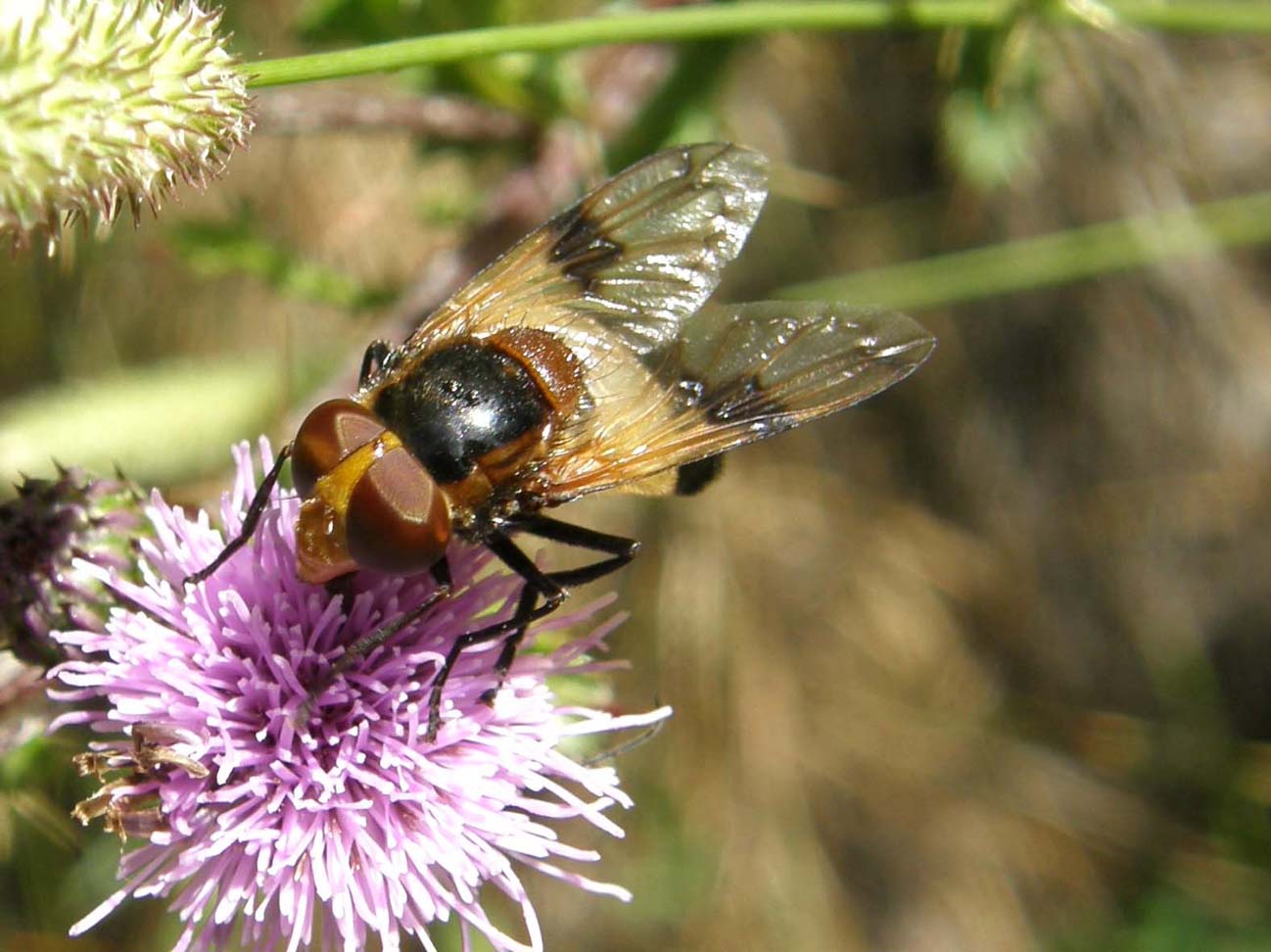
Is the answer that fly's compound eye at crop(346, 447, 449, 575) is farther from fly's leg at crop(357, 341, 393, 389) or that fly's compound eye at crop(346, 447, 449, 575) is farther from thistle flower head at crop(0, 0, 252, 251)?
thistle flower head at crop(0, 0, 252, 251)

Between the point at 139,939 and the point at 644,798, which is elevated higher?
the point at 139,939

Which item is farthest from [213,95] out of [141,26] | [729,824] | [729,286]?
[729,824]

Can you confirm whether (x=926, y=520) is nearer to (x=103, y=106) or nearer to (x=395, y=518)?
(x=395, y=518)

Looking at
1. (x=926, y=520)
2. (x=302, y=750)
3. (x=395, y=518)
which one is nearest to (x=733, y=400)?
(x=395, y=518)

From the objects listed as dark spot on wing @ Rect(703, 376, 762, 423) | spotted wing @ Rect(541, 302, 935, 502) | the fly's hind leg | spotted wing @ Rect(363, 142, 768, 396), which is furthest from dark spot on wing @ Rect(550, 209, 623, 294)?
the fly's hind leg

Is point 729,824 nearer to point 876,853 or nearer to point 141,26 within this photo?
point 876,853

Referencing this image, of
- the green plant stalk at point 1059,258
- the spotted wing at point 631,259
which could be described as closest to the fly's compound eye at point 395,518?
the spotted wing at point 631,259
